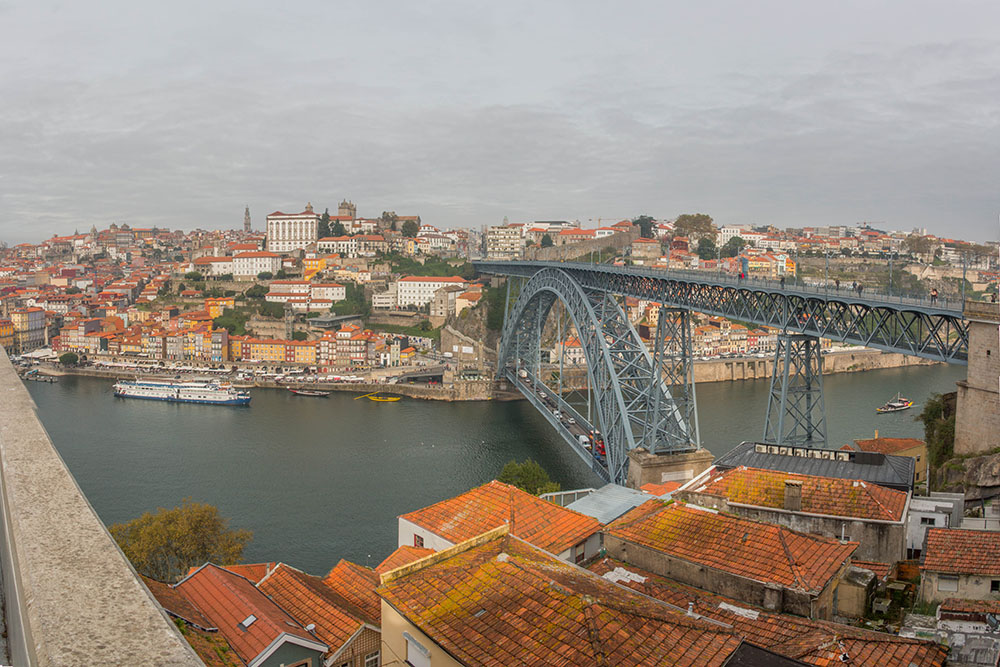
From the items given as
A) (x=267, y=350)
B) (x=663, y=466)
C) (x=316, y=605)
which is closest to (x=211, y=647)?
(x=316, y=605)

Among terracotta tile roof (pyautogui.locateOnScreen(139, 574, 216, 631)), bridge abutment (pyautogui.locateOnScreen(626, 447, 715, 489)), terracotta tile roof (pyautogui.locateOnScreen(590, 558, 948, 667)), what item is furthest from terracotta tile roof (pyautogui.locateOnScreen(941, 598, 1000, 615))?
bridge abutment (pyautogui.locateOnScreen(626, 447, 715, 489))

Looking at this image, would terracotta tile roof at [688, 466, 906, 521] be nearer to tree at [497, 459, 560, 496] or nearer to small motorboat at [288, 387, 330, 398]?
tree at [497, 459, 560, 496]

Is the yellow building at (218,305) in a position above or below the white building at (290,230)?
below

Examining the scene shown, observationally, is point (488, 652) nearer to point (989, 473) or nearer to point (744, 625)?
point (744, 625)

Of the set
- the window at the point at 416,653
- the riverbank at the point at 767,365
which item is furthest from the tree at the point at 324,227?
the window at the point at 416,653

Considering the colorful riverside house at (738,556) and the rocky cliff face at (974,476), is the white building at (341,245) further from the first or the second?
the colorful riverside house at (738,556)
